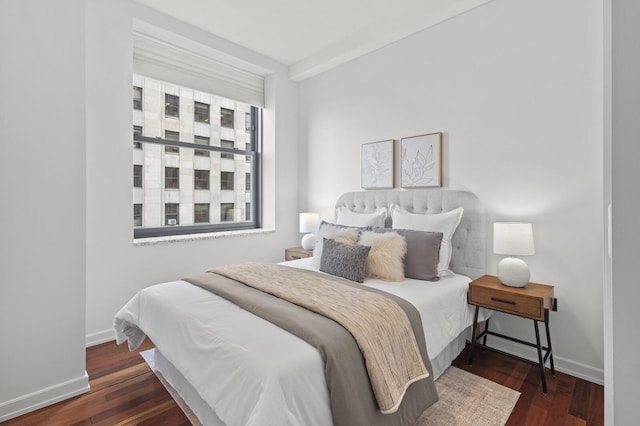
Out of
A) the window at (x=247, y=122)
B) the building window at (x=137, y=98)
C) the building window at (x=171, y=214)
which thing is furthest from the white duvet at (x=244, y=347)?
A: the window at (x=247, y=122)

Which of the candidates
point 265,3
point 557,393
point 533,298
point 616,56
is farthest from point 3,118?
point 557,393

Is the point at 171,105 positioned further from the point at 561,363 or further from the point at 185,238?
the point at 561,363

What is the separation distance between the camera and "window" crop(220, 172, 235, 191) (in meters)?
4.02

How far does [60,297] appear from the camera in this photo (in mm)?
2002

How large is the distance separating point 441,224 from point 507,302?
2.46 ft

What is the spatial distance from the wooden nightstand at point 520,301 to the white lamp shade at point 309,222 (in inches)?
77.3

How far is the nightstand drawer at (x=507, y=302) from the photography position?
2047 millimetres

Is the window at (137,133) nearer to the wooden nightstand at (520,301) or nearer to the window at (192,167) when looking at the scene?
the window at (192,167)

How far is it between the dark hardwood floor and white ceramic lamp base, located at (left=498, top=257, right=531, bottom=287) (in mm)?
663

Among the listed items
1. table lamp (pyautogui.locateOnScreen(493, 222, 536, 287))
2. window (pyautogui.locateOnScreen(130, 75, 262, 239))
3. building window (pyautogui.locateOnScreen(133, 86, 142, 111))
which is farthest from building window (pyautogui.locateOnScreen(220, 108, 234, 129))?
table lamp (pyautogui.locateOnScreen(493, 222, 536, 287))

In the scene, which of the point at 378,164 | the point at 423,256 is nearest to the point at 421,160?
the point at 378,164

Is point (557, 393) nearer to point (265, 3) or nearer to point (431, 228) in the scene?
point (431, 228)

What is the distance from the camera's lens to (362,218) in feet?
10.5

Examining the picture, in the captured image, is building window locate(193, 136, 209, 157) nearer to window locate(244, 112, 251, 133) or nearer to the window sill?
window locate(244, 112, 251, 133)
